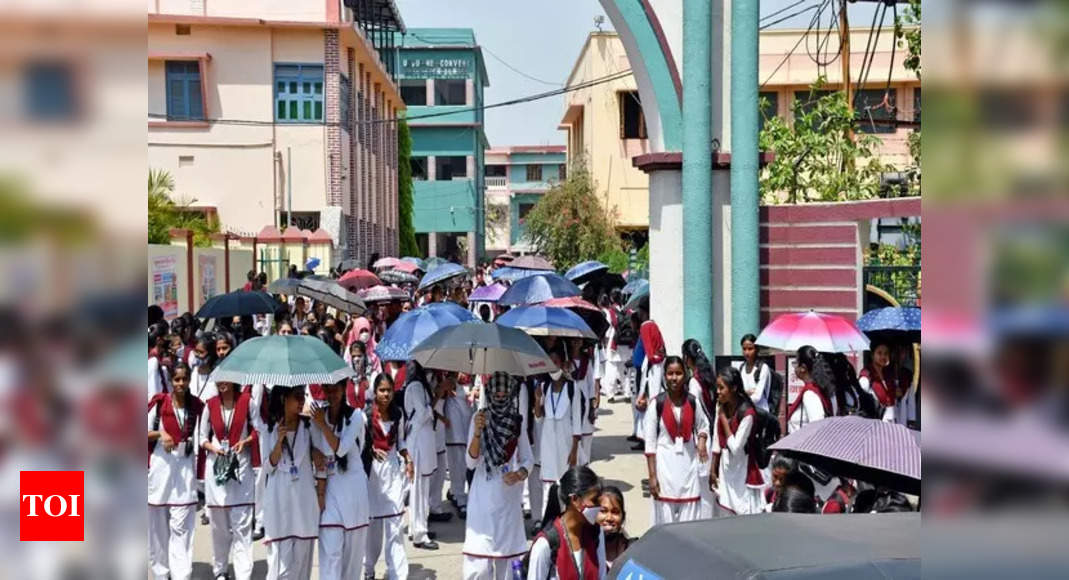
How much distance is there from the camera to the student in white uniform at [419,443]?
884 cm

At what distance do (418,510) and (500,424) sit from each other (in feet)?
7.75

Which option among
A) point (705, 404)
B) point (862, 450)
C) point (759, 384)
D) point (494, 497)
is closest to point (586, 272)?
point (759, 384)

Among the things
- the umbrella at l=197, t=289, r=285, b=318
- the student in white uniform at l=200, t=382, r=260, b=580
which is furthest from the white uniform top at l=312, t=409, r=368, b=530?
the umbrella at l=197, t=289, r=285, b=318

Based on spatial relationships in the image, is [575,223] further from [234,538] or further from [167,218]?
[234,538]

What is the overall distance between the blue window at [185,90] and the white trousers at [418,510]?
2365 cm

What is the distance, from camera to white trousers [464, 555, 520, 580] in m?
6.90

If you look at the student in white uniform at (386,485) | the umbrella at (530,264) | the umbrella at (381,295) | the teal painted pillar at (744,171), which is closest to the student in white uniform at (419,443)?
the student in white uniform at (386,485)

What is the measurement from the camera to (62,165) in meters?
1.54

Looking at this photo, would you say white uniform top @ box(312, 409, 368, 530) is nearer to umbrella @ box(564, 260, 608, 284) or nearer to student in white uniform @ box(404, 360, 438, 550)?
student in white uniform @ box(404, 360, 438, 550)

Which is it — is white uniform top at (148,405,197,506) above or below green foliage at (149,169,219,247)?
below

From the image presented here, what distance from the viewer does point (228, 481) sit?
25.6 feet

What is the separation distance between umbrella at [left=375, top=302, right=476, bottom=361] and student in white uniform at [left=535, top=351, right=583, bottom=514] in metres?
0.95

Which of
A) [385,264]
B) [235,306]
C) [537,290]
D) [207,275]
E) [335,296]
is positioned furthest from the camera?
[385,264]

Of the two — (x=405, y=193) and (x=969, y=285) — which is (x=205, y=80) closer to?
(x=405, y=193)
